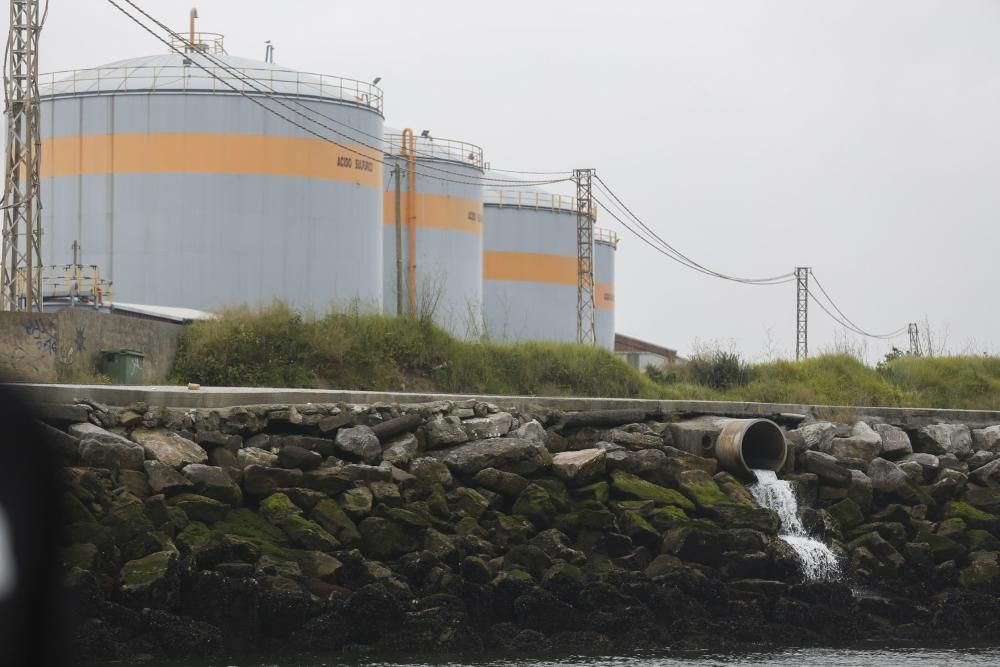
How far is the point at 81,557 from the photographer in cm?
1255

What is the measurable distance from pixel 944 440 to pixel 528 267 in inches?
1060

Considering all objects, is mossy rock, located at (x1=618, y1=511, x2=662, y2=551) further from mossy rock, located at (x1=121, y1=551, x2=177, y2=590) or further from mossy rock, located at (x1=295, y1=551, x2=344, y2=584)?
mossy rock, located at (x1=121, y1=551, x2=177, y2=590)

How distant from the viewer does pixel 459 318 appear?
36.7 m

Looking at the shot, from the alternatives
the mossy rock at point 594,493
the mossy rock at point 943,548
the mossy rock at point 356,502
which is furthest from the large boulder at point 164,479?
the mossy rock at point 943,548

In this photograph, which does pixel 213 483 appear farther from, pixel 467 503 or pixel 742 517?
pixel 742 517

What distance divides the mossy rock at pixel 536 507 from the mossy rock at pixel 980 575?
218 inches

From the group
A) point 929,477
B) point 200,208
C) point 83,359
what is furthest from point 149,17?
point 929,477

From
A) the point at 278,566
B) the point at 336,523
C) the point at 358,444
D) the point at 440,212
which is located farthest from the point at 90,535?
the point at 440,212

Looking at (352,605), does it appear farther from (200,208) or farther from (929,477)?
(200,208)

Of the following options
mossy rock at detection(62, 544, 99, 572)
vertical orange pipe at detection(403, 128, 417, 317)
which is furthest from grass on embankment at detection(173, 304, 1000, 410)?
vertical orange pipe at detection(403, 128, 417, 317)

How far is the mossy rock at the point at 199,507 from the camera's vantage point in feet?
45.2

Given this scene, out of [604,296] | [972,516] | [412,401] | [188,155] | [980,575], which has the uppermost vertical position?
[188,155]

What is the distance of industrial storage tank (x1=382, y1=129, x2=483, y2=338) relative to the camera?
124 feet

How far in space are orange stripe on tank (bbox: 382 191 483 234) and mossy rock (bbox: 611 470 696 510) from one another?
72.7 ft
